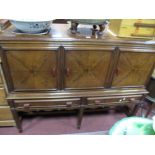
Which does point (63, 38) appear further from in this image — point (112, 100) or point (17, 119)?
point (17, 119)

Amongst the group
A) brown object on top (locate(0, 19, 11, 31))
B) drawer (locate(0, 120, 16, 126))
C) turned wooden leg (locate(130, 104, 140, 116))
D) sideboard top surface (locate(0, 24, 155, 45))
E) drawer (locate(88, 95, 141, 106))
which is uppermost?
brown object on top (locate(0, 19, 11, 31))

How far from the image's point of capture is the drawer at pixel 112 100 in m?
1.44

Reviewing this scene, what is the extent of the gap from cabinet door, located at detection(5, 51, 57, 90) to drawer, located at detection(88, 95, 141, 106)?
0.41m

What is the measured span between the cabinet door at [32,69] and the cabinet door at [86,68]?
0.40 ft

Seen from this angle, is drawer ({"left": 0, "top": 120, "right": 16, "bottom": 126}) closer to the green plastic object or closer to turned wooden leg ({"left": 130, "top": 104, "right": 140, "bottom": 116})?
the green plastic object

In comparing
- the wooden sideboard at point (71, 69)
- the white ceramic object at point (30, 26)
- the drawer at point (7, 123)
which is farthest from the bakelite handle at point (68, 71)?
the drawer at point (7, 123)

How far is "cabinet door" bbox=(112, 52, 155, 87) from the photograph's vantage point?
127 cm

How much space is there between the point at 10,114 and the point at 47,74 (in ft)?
2.10

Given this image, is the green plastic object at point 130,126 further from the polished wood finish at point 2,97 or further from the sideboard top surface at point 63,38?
the polished wood finish at point 2,97

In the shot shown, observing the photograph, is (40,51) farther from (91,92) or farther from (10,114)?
(10,114)

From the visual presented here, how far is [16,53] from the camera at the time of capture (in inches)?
43.6

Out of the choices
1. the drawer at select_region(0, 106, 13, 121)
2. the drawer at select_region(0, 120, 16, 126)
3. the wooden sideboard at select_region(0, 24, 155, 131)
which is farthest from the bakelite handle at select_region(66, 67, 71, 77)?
the drawer at select_region(0, 120, 16, 126)

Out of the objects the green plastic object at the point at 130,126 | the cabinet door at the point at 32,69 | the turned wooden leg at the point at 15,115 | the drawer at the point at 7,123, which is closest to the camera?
the green plastic object at the point at 130,126
